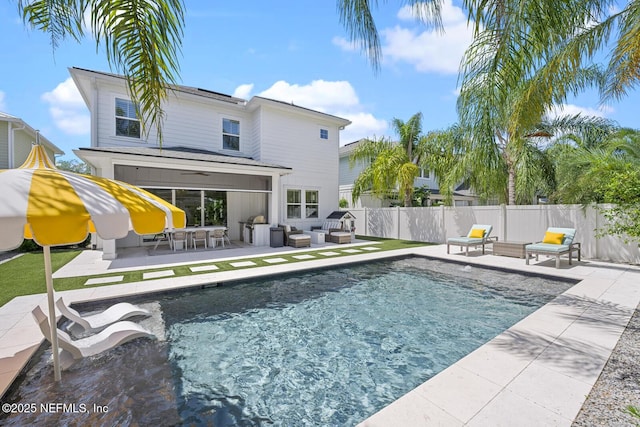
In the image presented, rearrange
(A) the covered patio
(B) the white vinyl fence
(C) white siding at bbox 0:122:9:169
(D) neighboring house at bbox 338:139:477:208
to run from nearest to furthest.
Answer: (B) the white vinyl fence < (A) the covered patio < (C) white siding at bbox 0:122:9:169 < (D) neighboring house at bbox 338:139:477:208

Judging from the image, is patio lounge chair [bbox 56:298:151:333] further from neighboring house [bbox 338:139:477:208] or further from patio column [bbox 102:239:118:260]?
neighboring house [bbox 338:139:477:208]

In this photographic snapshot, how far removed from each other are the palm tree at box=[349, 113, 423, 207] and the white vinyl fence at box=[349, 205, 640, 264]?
141cm

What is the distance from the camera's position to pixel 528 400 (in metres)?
2.54

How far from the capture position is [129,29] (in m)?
2.60

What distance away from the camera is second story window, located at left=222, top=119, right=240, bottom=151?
1425 cm

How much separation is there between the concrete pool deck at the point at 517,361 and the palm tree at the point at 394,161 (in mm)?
8915

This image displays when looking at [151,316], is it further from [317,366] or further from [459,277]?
[459,277]

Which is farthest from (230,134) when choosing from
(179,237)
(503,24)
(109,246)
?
(503,24)

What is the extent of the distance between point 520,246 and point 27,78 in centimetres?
1256

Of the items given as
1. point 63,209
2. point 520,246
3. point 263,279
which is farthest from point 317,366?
point 520,246

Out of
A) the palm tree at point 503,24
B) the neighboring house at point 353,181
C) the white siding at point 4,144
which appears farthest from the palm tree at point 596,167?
the white siding at point 4,144

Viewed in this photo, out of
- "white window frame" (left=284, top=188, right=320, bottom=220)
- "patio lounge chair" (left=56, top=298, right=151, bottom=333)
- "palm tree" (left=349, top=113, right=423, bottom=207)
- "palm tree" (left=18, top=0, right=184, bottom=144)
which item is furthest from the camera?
"white window frame" (left=284, top=188, right=320, bottom=220)

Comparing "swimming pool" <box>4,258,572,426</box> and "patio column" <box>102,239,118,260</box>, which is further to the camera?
"patio column" <box>102,239,118,260</box>

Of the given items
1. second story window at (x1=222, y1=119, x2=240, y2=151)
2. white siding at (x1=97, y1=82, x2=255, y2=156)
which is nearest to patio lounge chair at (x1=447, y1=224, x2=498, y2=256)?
white siding at (x1=97, y1=82, x2=255, y2=156)
